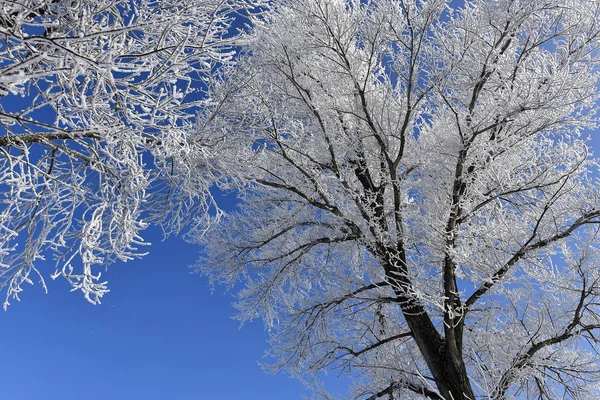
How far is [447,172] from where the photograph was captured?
238 inches

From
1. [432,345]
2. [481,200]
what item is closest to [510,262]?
[481,200]

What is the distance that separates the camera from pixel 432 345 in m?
5.76

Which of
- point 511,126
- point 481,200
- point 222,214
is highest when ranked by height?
point 511,126

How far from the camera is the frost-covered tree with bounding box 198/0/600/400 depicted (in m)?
5.28

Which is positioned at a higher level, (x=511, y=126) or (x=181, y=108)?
(x=511, y=126)

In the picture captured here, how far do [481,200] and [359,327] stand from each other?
9.87 feet

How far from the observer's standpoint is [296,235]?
8.74 meters

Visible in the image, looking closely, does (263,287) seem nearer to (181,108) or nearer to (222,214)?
(222,214)

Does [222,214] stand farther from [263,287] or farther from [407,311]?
[263,287]

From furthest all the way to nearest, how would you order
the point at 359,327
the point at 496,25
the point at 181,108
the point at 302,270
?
the point at 302,270
the point at 359,327
the point at 496,25
the point at 181,108

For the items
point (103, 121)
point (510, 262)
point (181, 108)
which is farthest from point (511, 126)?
point (103, 121)

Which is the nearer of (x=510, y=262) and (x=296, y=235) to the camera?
(x=510, y=262)

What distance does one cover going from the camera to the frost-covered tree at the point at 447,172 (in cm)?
528

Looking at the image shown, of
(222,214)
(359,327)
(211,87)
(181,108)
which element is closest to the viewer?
(181,108)
